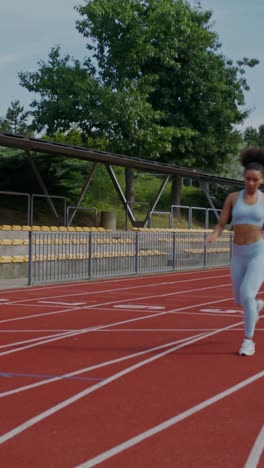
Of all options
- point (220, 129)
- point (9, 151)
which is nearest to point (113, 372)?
point (9, 151)

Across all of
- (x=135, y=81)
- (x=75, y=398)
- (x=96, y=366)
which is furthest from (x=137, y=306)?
(x=135, y=81)

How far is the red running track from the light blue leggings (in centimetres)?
45

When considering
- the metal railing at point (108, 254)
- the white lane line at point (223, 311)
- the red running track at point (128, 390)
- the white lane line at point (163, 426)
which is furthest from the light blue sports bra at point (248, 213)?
the metal railing at point (108, 254)

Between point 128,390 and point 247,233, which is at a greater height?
point 247,233

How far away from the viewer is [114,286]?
18781mm

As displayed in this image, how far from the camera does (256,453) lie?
4410mm

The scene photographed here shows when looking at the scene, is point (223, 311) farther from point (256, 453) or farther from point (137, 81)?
point (137, 81)

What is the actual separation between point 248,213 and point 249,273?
0.62 m

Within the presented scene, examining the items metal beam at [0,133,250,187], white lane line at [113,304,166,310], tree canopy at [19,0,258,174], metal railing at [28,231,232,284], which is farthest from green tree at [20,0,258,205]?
white lane line at [113,304,166,310]

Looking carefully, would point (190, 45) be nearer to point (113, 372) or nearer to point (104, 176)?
point (104, 176)

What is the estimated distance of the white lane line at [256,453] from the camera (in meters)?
4.19

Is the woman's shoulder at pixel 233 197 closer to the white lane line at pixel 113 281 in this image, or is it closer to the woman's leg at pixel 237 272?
the woman's leg at pixel 237 272

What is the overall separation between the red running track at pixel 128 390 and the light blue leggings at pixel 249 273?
1.47 feet

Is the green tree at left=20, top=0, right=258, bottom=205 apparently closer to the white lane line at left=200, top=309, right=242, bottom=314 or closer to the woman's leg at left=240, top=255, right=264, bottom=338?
the white lane line at left=200, top=309, right=242, bottom=314
